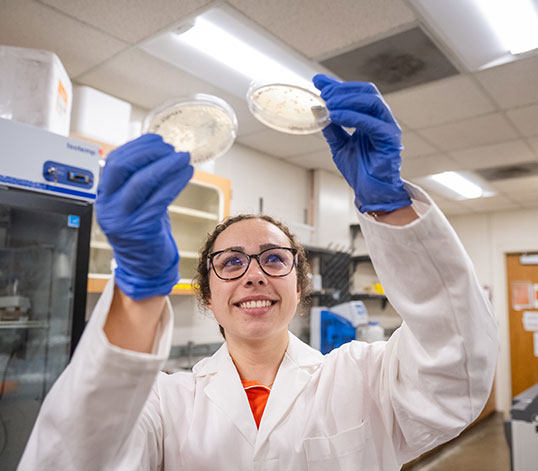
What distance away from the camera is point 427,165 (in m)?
4.01

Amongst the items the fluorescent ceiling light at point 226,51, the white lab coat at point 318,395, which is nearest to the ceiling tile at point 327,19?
the fluorescent ceiling light at point 226,51

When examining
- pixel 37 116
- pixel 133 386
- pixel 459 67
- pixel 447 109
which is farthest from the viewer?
pixel 447 109

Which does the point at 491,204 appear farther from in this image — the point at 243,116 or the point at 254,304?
the point at 254,304

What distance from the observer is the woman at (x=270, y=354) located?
0.75 metres

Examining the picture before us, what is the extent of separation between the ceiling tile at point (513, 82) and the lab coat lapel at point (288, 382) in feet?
6.36

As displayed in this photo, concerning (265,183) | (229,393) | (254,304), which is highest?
(265,183)

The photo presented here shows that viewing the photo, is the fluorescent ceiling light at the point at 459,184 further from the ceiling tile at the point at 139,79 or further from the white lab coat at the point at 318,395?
the white lab coat at the point at 318,395

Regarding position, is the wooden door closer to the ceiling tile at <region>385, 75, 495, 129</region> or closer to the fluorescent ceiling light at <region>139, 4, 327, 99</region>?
the ceiling tile at <region>385, 75, 495, 129</region>

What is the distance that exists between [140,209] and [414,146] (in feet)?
10.3

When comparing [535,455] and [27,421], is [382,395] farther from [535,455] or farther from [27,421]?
[535,455]

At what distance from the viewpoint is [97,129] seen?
2.36 meters

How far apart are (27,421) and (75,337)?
1.32ft

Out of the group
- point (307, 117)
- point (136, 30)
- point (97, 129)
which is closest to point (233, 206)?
point (97, 129)

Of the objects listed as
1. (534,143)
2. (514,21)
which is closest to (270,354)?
(514,21)
